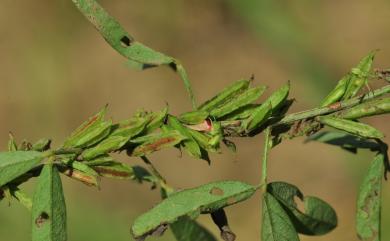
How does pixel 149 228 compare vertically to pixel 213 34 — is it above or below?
below

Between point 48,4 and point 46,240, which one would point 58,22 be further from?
point 46,240

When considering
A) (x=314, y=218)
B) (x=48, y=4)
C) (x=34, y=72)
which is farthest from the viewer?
(x=48, y=4)

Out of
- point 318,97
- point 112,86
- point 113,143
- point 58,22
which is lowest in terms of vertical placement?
point 113,143

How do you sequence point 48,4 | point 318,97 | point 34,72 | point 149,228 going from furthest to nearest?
point 48,4 < point 34,72 < point 318,97 < point 149,228

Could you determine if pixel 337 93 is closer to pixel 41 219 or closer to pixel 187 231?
pixel 187 231

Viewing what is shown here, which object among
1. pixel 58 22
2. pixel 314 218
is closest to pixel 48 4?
pixel 58 22

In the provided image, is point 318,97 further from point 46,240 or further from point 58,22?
point 46,240

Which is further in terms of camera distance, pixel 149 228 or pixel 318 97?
pixel 318 97

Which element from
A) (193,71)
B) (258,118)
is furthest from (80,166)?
(193,71)
